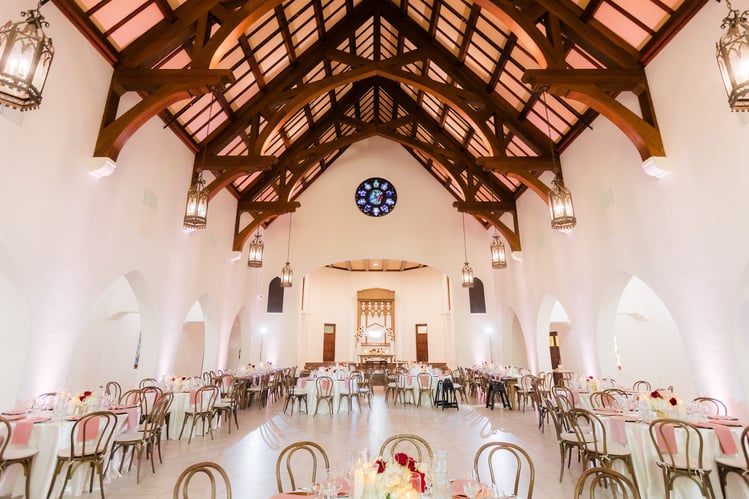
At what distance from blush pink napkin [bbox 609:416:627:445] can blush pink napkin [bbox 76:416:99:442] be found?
226 inches

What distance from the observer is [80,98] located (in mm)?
4832

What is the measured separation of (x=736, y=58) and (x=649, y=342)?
9607 mm

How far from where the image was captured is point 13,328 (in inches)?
179

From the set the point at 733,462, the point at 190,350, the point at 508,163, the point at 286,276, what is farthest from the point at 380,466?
the point at 190,350

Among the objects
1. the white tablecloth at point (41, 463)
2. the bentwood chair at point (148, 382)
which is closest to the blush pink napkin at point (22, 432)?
the white tablecloth at point (41, 463)

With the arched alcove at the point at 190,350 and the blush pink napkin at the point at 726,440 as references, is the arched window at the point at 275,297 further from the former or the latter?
the blush pink napkin at the point at 726,440

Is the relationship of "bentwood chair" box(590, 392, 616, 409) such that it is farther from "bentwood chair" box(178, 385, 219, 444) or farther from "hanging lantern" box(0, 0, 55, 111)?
"hanging lantern" box(0, 0, 55, 111)

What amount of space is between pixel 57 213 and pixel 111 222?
1.09m

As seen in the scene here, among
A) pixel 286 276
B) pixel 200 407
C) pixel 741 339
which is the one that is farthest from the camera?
pixel 286 276

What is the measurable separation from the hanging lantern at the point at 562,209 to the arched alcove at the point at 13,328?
7095mm

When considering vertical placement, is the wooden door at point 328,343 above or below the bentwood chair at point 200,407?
above

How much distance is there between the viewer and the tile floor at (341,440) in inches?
160

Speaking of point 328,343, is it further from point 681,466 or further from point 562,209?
point 681,466

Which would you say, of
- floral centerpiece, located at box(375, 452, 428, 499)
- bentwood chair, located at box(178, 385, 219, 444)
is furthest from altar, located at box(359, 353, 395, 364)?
floral centerpiece, located at box(375, 452, 428, 499)
